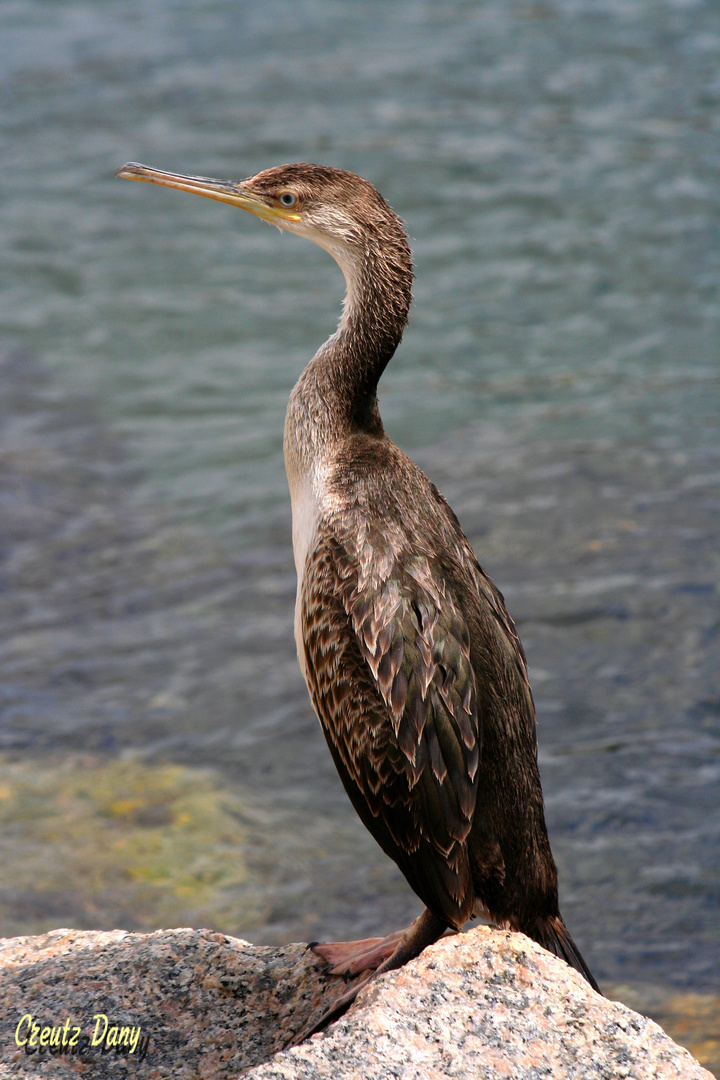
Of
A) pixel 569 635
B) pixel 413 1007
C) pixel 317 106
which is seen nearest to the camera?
pixel 413 1007

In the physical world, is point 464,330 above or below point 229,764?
above

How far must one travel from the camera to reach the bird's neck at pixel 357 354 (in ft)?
15.1

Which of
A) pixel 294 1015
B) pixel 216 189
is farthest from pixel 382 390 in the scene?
pixel 294 1015

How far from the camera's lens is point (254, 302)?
11984mm

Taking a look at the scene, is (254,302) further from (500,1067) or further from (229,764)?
(500,1067)

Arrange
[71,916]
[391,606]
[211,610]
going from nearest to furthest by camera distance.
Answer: [391,606]
[71,916]
[211,610]

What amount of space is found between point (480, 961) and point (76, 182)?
1226 centimetres

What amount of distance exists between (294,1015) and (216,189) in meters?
3.10

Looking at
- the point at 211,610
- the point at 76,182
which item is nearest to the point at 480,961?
the point at 211,610

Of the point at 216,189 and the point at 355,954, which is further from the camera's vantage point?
the point at 216,189

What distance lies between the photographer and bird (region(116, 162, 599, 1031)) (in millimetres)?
3941

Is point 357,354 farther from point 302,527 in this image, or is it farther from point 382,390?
point 382,390

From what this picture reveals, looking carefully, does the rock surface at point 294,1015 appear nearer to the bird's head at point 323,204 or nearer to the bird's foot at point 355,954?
the bird's foot at point 355,954

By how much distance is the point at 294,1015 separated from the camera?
12.9 ft
